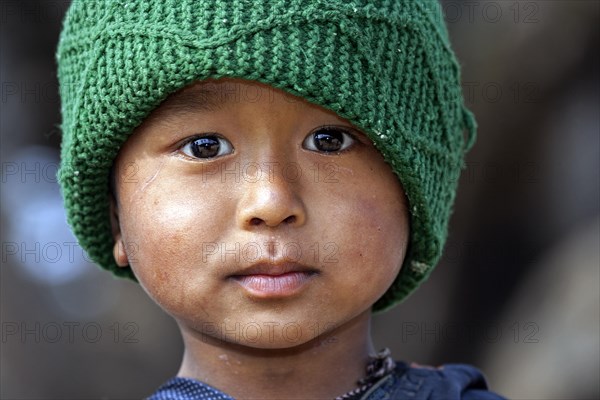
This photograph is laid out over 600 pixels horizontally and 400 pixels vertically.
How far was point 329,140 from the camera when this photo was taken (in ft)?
6.52

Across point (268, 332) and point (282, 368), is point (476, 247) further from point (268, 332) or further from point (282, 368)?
point (268, 332)

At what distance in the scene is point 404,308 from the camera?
378cm

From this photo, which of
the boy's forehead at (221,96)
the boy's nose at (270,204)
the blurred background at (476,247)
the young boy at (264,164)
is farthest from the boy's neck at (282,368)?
the blurred background at (476,247)

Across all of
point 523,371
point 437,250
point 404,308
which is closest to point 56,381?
point 404,308

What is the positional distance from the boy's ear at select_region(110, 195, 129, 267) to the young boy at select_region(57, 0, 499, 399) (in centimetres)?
7

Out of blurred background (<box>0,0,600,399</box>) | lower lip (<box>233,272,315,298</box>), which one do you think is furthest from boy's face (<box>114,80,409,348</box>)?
blurred background (<box>0,0,600,399</box>)

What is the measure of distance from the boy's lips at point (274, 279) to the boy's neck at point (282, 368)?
0.74 feet

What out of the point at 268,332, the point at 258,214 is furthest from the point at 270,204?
the point at 268,332

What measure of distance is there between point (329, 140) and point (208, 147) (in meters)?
0.24

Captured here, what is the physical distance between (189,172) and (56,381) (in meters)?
2.23

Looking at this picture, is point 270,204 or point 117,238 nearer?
point 270,204

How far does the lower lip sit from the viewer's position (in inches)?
74.6

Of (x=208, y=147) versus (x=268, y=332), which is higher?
(x=208, y=147)

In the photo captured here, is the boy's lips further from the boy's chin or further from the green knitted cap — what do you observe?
the green knitted cap
